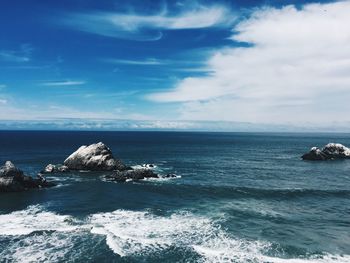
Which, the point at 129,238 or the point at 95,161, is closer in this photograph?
the point at 129,238

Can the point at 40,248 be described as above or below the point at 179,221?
below

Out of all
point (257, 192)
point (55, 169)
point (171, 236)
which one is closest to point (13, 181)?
point (55, 169)

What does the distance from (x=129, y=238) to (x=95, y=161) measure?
49949mm

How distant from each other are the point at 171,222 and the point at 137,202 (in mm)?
12230

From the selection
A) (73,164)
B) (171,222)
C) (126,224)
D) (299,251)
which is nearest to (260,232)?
(299,251)

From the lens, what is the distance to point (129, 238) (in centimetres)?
3734

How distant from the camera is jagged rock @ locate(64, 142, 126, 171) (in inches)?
3344

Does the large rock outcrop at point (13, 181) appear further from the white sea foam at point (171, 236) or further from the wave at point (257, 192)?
the wave at point (257, 192)

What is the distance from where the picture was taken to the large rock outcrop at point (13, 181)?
60084 mm

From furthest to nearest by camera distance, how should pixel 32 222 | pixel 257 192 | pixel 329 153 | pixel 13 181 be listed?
pixel 329 153 < pixel 257 192 < pixel 13 181 < pixel 32 222

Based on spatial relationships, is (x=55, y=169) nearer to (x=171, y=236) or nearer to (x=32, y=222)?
(x=32, y=222)

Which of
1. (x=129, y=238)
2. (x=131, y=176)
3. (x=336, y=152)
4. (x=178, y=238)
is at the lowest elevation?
(x=129, y=238)

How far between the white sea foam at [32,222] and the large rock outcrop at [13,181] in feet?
44.4

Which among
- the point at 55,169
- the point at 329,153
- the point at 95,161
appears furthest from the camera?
the point at 329,153
